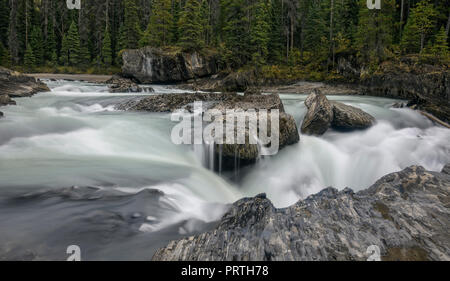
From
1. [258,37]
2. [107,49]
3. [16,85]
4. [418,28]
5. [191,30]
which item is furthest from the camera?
[107,49]

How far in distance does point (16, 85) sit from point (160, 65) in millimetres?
15487

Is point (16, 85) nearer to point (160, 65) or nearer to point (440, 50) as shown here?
point (160, 65)

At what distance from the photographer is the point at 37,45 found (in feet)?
144

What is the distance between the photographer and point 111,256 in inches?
132

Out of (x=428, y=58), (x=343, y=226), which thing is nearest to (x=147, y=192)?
(x=343, y=226)

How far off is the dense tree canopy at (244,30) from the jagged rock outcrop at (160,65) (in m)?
2.60

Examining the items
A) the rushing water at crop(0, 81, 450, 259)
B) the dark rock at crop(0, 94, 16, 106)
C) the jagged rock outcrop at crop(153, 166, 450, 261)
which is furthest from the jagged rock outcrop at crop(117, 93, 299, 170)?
the dark rock at crop(0, 94, 16, 106)

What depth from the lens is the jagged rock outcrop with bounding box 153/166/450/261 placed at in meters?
3.03

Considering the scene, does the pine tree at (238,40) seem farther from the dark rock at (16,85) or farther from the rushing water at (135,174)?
the rushing water at (135,174)

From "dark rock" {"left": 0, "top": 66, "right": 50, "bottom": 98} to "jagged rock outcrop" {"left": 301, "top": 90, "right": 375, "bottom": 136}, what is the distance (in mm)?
15001

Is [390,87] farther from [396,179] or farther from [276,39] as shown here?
[276,39]

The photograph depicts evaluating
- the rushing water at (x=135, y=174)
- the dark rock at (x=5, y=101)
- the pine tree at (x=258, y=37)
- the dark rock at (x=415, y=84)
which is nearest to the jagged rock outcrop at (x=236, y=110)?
the rushing water at (x=135, y=174)

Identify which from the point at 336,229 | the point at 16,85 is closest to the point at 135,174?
the point at 336,229

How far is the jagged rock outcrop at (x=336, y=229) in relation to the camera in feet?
9.93
